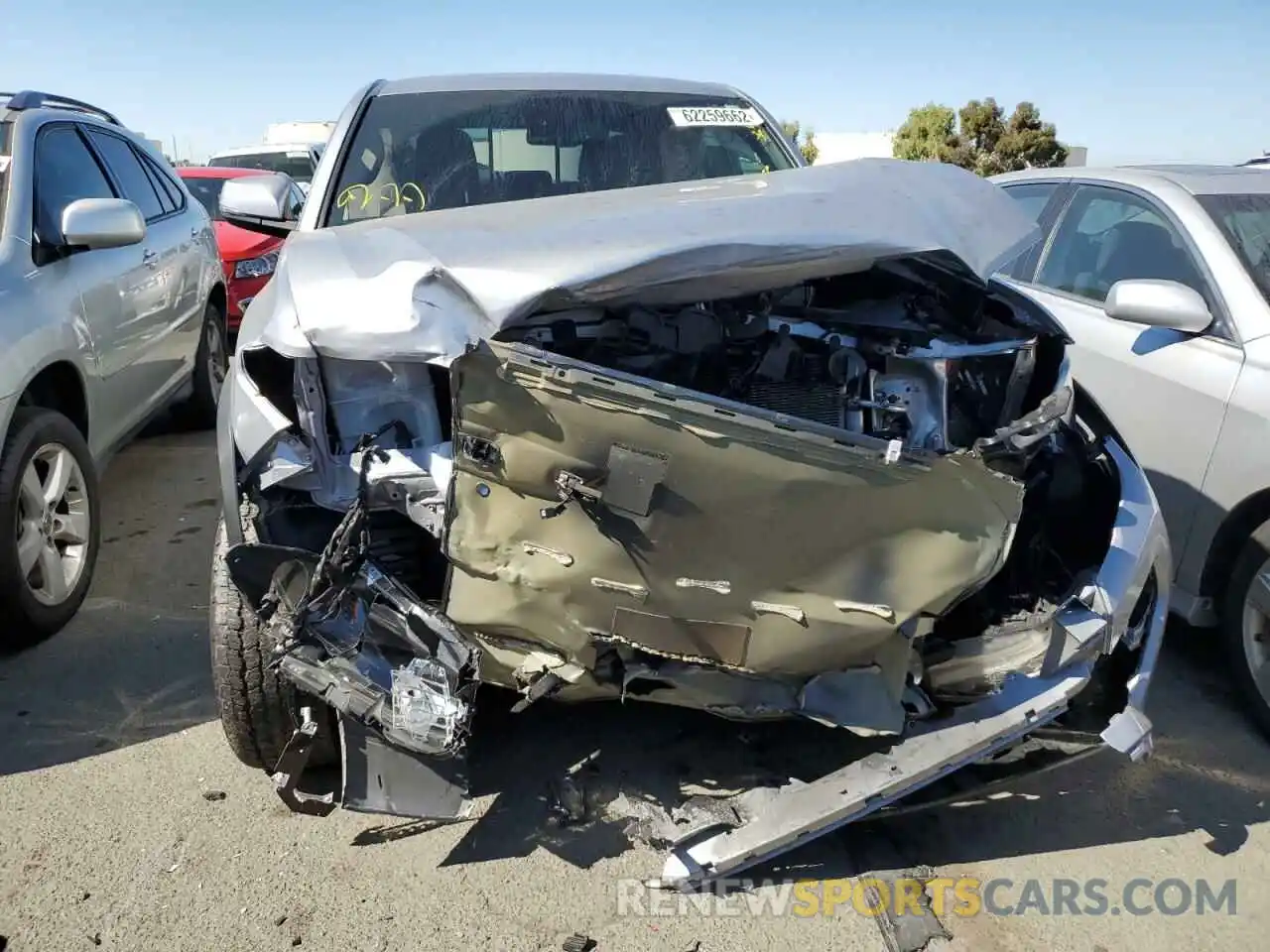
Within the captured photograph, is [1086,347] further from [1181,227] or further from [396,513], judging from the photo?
[396,513]

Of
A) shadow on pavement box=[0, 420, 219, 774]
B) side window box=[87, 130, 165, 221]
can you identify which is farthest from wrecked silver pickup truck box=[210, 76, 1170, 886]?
side window box=[87, 130, 165, 221]

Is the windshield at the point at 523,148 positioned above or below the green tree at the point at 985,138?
above

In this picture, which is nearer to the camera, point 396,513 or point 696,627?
point 696,627

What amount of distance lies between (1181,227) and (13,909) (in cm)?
423

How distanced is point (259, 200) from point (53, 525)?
139cm

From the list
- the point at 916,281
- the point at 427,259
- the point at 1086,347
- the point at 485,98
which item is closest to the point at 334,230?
the point at 427,259

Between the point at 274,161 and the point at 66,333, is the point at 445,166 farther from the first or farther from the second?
the point at 274,161

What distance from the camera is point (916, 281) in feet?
9.36

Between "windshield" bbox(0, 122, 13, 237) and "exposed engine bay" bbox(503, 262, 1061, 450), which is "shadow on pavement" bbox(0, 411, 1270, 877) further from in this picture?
"windshield" bbox(0, 122, 13, 237)

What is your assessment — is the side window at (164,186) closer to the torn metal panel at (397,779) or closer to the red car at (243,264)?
the red car at (243,264)

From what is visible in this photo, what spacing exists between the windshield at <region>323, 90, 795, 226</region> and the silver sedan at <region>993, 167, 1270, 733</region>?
1.44m

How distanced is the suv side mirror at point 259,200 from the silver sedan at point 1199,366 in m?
3.04

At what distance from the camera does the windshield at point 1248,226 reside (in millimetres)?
3373

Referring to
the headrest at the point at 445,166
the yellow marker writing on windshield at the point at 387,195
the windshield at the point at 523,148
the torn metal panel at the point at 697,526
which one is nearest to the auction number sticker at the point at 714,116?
the windshield at the point at 523,148
